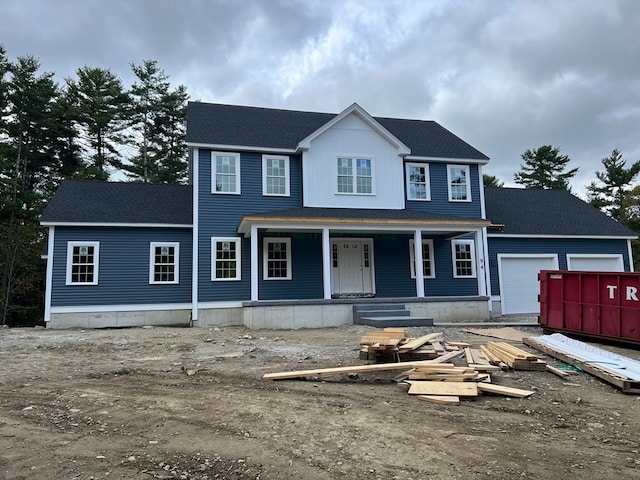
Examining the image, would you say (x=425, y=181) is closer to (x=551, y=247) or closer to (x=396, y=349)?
(x=551, y=247)

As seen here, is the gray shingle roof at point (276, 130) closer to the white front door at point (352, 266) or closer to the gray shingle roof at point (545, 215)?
the gray shingle roof at point (545, 215)

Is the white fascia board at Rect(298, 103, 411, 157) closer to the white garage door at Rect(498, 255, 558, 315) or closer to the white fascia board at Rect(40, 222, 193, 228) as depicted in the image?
the white fascia board at Rect(40, 222, 193, 228)

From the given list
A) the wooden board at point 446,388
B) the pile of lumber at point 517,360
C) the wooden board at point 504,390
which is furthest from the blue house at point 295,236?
the wooden board at point 504,390

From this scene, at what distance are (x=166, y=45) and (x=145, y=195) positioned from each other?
6899 mm

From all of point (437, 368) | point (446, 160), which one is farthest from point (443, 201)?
point (437, 368)

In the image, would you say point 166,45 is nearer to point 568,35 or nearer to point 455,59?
point 455,59

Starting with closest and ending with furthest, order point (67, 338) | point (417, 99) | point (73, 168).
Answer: point (67, 338), point (417, 99), point (73, 168)

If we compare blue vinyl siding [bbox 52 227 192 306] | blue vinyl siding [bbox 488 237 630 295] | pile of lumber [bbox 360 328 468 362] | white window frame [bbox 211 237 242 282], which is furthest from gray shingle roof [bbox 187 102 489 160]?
pile of lumber [bbox 360 328 468 362]

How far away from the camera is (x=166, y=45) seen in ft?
61.5

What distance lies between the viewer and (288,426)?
4582mm

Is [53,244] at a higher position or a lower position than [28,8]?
lower

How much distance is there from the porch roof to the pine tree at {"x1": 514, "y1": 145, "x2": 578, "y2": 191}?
3246cm

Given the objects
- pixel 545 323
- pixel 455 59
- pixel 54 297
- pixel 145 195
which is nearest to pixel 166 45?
pixel 145 195

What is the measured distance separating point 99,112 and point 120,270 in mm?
20404
